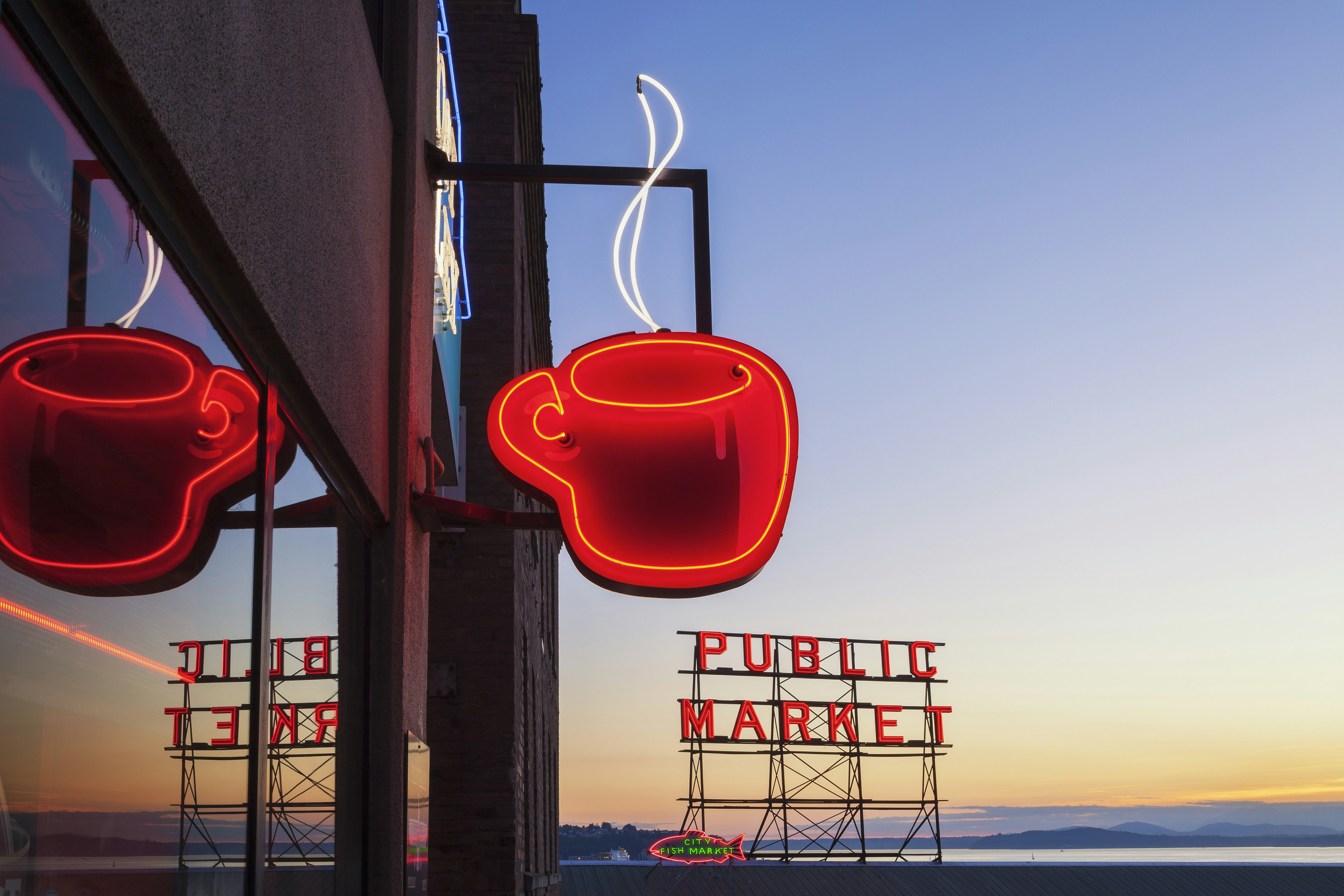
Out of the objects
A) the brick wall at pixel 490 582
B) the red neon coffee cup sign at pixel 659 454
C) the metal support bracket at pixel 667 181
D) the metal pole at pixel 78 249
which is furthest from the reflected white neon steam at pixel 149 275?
the brick wall at pixel 490 582

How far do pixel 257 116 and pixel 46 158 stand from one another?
0.96 metres

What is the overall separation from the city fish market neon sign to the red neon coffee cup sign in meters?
25.9

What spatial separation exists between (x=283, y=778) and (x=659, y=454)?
185cm

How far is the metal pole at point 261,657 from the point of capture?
2.73 m

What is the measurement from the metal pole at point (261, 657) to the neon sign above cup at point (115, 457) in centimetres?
17

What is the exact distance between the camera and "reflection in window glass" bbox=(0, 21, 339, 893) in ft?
5.12

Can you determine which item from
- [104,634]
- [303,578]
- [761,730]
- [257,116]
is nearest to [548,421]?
[303,578]

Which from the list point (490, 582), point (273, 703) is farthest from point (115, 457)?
point (490, 582)

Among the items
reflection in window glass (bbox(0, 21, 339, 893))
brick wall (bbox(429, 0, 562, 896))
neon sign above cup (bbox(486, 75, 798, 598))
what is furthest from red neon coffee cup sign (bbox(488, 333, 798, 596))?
brick wall (bbox(429, 0, 562, 896))

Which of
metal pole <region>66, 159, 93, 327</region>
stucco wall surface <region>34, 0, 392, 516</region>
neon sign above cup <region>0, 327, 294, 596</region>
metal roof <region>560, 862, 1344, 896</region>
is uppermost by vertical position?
stucco wall surface <region>34, 0, 392, 516</region>

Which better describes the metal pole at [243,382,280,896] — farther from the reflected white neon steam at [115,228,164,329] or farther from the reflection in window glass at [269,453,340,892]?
the reflected white neon steam at [115,228,164,329]

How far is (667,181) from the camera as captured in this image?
4980 millimetres

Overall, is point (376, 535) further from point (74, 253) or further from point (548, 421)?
point (74, 253)

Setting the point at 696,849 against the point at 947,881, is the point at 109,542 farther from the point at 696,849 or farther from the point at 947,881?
the point at 947,881
